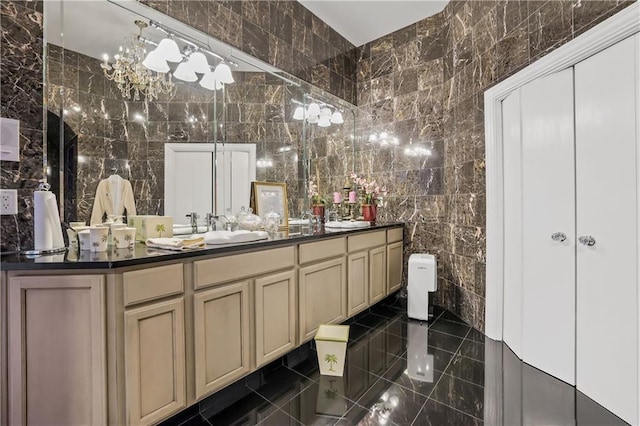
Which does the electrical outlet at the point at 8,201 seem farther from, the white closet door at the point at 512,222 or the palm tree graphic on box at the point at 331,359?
the white closet door at the point at 512,222

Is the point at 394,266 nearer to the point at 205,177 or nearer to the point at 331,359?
the point at 331,359

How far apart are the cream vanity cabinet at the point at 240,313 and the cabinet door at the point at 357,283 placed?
0.78 metres

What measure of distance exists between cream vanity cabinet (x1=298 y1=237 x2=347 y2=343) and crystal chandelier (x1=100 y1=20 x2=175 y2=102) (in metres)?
1.50

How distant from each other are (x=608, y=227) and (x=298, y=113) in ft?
8.92

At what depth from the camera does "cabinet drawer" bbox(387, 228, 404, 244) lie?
3506 mm

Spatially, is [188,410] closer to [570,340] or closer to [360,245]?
[360,245]

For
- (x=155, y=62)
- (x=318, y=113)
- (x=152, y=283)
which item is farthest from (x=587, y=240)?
(x=155, y=62)

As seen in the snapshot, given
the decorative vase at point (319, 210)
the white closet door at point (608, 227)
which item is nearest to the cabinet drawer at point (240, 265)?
the decorative vase at point (319, 210)

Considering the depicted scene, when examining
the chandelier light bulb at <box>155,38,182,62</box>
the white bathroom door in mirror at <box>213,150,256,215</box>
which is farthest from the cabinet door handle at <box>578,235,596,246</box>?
the chandelier light bulb at <box>155,38,182,62</box>

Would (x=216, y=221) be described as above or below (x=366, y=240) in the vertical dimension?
above

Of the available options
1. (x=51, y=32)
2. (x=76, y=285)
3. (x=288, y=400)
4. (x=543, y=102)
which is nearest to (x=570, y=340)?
(x=543, y=102)

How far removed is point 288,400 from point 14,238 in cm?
174

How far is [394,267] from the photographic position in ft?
11.8

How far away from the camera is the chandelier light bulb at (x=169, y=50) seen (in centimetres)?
222
